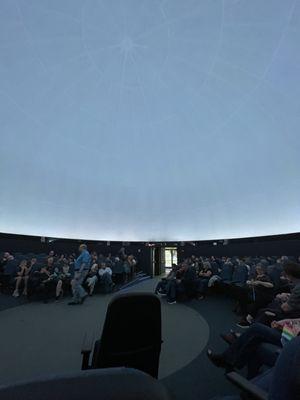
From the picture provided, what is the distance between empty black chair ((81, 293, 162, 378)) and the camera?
7.17 feet

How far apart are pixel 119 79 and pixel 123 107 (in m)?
1.51

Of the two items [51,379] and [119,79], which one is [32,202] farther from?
[51,379]

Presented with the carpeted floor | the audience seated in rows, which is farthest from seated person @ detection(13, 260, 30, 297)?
the carpeted floor

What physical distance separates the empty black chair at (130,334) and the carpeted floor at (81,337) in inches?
14.8

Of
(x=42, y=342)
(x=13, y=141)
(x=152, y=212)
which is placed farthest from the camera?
(x=152, y=212)

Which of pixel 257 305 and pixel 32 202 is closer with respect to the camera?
pixel 257 305

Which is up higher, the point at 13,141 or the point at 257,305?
the point at 13,141

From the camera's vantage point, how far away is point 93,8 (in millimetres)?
9266

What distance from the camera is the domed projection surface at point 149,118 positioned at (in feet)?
30.7

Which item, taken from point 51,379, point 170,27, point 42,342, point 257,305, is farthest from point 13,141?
point 51,379

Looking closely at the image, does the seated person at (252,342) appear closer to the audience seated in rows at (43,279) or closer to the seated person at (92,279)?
the audience seated in rows at (43,279)

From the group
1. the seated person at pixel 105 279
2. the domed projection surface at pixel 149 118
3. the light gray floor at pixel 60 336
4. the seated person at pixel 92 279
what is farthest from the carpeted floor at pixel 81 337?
the domed projection surface at pixel 149 118

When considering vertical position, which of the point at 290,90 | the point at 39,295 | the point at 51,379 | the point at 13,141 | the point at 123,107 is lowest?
the point at 39,295

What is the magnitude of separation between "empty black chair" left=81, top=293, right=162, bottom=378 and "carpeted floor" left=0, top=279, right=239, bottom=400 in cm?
38
